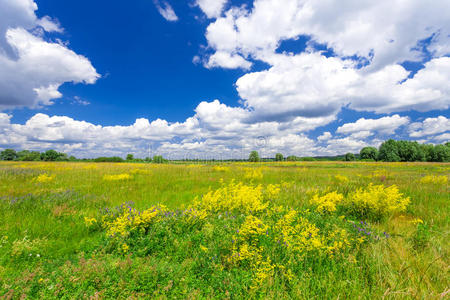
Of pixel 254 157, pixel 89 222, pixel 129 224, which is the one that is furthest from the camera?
pixel 254 157

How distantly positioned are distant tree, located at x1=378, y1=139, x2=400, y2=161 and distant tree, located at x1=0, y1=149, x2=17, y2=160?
17071 centimetres

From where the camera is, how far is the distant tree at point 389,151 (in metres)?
75.5

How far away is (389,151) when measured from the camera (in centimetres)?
7881

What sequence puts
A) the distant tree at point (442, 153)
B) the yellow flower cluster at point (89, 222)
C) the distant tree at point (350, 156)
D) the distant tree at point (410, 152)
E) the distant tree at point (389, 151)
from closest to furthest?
the yellow flower cluster at point (89, 222), the distant tree at point (442, 153), the distant tree at point (410, 152), the distant tree at point (389, 151), the distant tree at point (350, 156)

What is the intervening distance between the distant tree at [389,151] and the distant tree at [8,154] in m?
171

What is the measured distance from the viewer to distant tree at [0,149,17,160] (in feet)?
254

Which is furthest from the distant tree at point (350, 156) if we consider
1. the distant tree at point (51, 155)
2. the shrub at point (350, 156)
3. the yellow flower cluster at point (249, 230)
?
the distant tree at point (51, 155)

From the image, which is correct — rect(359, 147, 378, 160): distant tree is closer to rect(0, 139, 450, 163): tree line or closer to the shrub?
the shrub

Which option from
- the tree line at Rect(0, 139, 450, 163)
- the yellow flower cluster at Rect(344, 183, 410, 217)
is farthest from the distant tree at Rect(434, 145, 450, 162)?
the yellow flower cluster at Rect(344, 183, 410, 217)

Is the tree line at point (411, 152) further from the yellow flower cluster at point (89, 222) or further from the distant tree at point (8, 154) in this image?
the distant tree at point (8, 154)

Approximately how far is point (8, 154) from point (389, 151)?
576ft

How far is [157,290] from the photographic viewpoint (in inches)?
92.3

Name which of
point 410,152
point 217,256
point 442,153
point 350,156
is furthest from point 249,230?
point 350,156

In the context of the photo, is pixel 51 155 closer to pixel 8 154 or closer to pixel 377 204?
pixel 8 154
